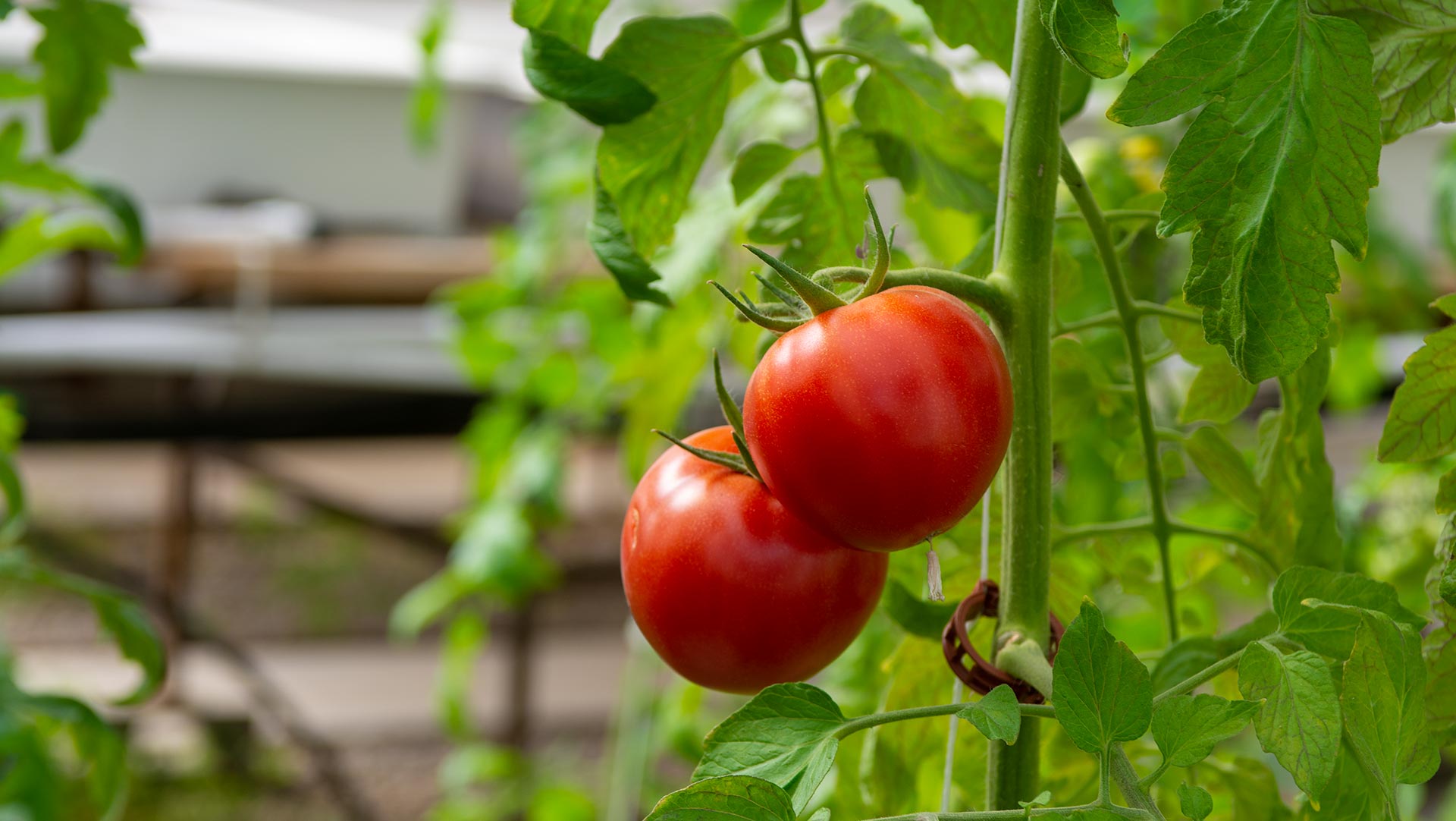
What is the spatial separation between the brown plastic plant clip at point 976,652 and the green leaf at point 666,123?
0.14 meters

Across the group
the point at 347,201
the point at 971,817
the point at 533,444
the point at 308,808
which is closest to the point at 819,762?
the point at 971,817

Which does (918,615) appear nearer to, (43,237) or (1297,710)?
(1297,710)

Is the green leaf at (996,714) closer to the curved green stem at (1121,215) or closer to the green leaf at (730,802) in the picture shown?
the green leaf at (730,802)

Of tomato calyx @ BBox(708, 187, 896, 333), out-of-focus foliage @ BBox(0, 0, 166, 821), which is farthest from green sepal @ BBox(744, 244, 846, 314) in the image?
out-of-focus foliage @ BBox(0, 0, 166, 821)

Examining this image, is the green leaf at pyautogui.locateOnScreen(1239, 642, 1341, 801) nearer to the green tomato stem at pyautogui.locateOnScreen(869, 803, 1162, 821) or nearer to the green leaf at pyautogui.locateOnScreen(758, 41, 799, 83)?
the green tomato stem at pyautogui.locateOnScreen(869, 803, 1162, 821)

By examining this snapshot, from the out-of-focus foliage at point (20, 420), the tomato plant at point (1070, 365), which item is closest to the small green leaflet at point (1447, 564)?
the tomato plant at point (1070, 365)

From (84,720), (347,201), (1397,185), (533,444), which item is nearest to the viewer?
(84,720)

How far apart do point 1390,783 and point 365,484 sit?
3148 millimetres

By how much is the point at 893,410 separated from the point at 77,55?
44 cm

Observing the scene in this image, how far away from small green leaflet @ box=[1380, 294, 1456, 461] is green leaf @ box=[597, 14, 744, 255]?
0.20 meters

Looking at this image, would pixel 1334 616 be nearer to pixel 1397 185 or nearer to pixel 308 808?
pixel 1397 185

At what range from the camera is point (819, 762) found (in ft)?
0.85

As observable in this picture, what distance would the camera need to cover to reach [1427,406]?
0.30 metres

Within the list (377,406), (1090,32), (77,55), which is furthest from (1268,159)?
(377,406)
